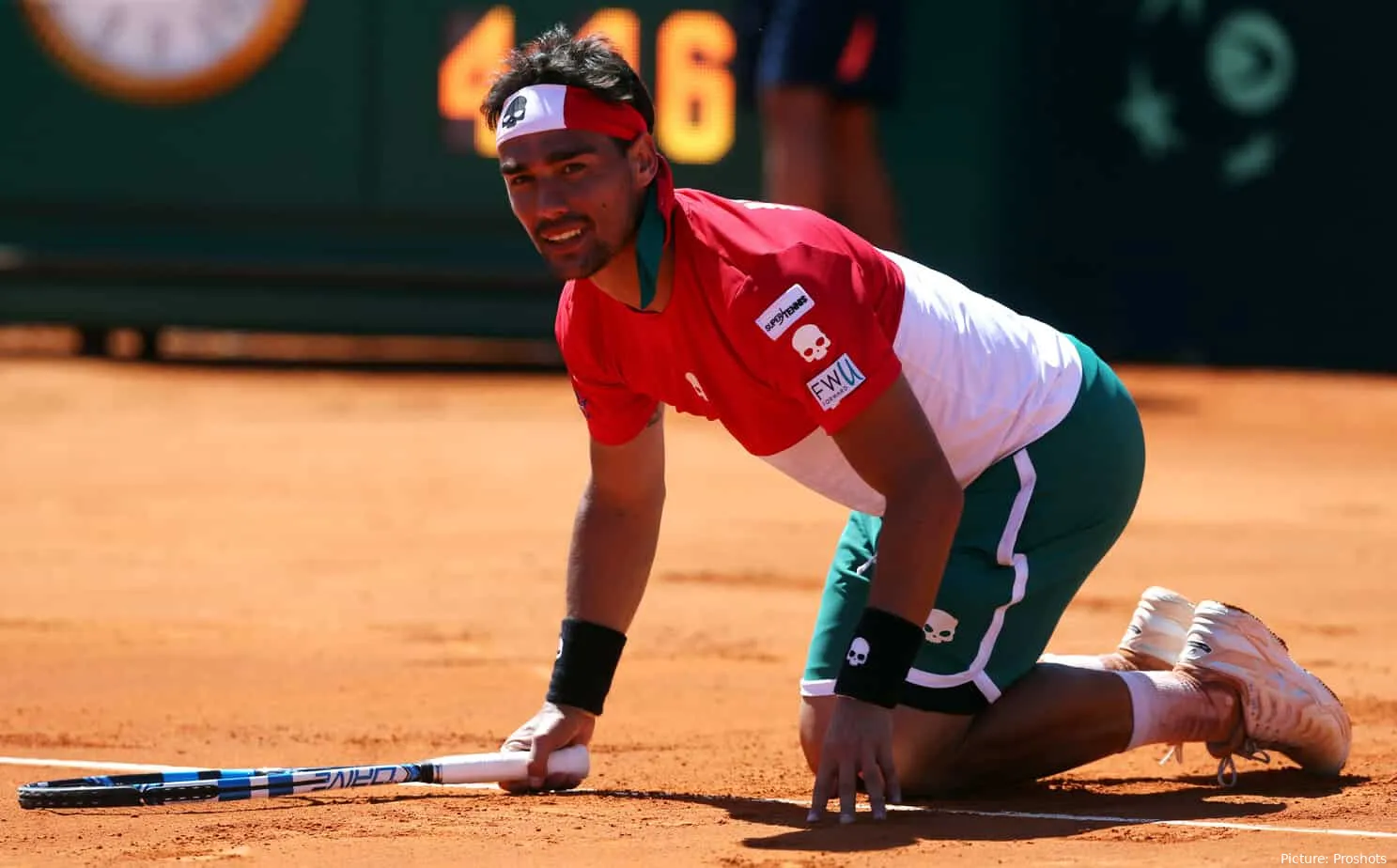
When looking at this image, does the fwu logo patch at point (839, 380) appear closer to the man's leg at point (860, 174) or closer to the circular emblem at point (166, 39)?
the man's leg at point (860, 174)

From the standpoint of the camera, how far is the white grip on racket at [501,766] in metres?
3.78

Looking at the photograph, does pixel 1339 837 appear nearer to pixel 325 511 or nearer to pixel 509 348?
pixel 325 511

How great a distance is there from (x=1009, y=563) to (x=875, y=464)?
523mm

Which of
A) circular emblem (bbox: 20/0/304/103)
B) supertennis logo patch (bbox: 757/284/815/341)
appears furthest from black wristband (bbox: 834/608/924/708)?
circular emblem (bbox: 20/0/304/103)

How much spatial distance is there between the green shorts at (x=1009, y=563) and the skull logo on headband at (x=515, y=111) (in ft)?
3.10

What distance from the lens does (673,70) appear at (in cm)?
1064

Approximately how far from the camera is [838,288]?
344cm

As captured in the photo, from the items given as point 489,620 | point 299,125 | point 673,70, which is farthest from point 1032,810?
point 299,125

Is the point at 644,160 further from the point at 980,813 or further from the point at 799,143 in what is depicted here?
the point at 799,143

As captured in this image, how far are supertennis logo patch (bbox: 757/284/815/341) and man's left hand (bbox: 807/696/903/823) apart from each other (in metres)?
0.58

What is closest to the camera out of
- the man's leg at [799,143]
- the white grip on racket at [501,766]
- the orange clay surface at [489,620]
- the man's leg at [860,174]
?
the orange clay surface at [489,620]

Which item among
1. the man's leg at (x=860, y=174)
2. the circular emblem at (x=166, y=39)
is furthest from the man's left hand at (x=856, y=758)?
the circular emblem at (x=166, y=39)

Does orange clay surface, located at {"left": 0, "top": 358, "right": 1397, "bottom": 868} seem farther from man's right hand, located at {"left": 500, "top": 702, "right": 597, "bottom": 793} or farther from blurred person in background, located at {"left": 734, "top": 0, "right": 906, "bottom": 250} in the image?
blurred person in background, located at {"left": 734, "top": 0, "right": 906, "bottom": 250}

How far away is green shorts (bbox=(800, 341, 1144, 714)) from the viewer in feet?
12.6
